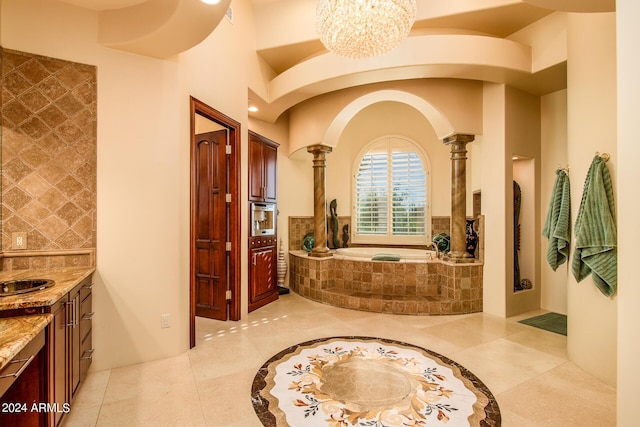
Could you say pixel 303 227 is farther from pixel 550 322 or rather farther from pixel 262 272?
pixel 550 322

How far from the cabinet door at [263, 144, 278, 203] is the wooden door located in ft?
2.80

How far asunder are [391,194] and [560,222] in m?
3.49

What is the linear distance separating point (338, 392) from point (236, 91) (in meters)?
3.28

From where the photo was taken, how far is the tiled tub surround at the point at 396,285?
3.89 metres

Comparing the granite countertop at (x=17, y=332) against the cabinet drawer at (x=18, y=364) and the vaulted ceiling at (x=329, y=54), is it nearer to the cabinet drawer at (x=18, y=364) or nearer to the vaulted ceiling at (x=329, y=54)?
the cabinet drawer at (x=18, y=364)

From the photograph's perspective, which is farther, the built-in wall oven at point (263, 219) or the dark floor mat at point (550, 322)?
the built-in wall oven at point (263, 219)

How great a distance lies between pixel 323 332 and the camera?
3.29 m

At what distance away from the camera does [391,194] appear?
19.8ft

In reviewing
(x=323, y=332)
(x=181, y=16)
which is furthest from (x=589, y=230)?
(x=181, y=16)

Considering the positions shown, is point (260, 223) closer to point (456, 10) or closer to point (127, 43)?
point (127, 43)

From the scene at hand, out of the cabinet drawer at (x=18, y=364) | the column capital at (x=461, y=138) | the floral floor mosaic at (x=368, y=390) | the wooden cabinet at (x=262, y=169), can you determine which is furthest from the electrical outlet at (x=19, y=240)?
the column capital at (x=461, y=138)

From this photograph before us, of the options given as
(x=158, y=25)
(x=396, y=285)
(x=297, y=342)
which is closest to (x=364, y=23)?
(x=158, y=25)

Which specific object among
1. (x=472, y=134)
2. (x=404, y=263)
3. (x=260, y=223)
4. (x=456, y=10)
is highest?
(x=456, y=10)

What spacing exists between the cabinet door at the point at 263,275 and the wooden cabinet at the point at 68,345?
2.00 metres
